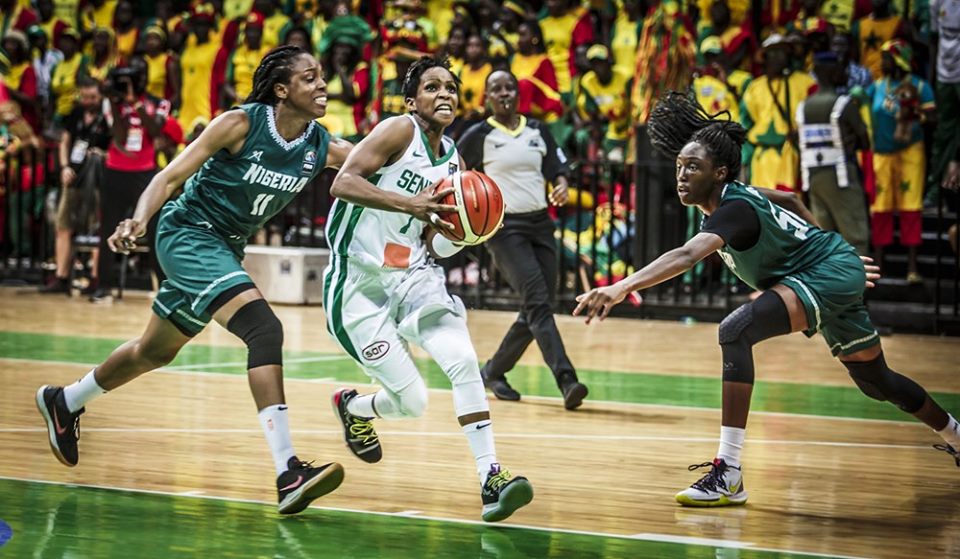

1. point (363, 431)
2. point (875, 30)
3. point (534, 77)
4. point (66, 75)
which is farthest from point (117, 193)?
point (363, 431)

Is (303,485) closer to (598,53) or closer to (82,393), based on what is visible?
(82,393)

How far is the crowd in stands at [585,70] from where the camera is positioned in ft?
48.9

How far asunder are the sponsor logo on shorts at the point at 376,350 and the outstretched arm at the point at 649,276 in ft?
2.90

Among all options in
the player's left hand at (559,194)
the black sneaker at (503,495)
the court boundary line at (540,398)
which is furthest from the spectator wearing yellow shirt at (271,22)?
the black sneaker at (503,495)

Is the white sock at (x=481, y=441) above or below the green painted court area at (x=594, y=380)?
above

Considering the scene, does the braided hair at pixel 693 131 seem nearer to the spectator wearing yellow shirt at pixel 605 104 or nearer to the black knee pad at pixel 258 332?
the black knee pad at pixel 258 332

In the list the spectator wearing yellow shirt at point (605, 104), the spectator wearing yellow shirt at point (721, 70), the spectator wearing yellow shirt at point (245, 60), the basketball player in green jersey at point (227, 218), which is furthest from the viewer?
the spectator wearing yellow shirt at point (245, 60)

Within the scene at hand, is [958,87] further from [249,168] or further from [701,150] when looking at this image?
[249,168]

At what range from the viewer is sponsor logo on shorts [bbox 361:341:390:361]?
6.74 metres

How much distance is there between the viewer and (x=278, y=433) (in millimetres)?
6301

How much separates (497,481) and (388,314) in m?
1.06

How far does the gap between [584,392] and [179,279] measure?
3.68 meters

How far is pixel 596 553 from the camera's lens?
5.64 metres

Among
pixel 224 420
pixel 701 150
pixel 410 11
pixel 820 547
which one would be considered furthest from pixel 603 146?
pixel 820 547
